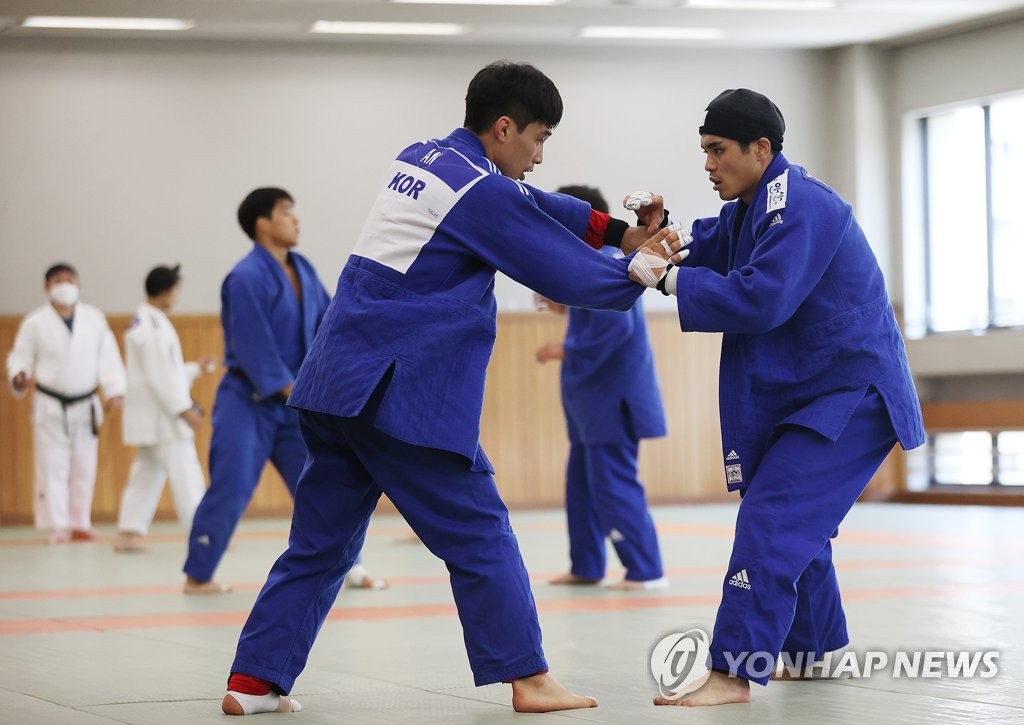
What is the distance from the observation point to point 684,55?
42.5 feet

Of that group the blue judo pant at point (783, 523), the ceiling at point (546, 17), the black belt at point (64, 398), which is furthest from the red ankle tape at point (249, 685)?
the ceiling at point (546, 17)

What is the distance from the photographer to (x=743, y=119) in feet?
10.7

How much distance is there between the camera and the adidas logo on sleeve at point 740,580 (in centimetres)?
307

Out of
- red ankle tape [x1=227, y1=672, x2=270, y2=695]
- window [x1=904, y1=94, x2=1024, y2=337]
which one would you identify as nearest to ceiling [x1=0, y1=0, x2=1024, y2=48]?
window [x1=904, y1=94, x2=1024, y2=337]

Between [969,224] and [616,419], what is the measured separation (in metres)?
7.78

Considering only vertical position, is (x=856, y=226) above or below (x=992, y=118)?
below

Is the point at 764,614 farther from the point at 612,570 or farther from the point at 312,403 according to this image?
the point at 612,570

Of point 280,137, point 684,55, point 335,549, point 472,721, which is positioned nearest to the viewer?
point 472,721

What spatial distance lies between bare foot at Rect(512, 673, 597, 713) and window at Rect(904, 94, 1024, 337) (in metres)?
10.1

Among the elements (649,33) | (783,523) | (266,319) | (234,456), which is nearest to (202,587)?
(234,456)

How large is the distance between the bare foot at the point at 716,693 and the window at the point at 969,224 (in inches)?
389

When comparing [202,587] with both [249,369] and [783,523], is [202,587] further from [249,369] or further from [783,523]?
[783,523]

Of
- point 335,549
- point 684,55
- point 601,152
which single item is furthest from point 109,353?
point 335,549

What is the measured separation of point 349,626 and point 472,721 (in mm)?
1864
